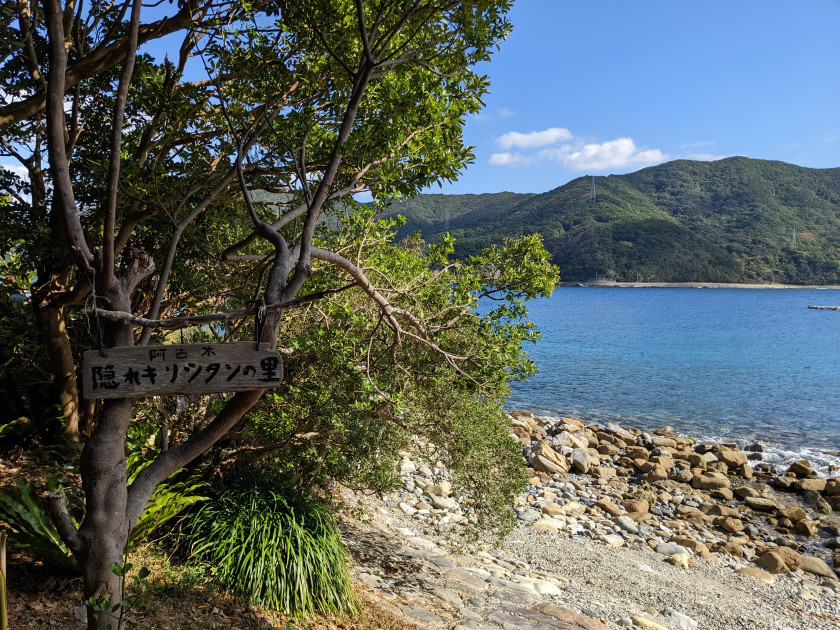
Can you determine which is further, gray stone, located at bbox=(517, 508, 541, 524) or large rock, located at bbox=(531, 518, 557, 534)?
gray stone, located at bbox=(517, 508, 541, 524)

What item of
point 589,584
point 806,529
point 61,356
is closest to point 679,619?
point 589,584

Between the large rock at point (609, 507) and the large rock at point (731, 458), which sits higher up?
the large rock at point (609, 507)

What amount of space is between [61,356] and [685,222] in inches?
4213

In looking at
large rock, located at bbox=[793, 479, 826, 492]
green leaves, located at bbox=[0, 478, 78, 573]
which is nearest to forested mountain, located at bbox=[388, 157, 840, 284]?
large rock, located at bbox=[793, 479, 826, 492]

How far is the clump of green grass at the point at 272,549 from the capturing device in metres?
4.42

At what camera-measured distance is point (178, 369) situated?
291cm

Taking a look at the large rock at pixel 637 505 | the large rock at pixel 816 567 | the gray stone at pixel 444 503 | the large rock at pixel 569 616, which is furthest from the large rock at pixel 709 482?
the large rock at pixel 569 616

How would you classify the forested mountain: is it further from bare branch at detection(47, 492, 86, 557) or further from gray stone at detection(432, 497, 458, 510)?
bare branch at detection(47, 492, 86, 557)

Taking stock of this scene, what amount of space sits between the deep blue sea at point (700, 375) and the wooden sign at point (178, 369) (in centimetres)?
Answer: 1683

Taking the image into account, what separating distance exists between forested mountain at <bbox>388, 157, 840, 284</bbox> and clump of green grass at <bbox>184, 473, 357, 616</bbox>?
56.0 metres

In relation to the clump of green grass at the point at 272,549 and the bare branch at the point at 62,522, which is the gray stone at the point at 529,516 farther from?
the bare branch at the point at 62,522

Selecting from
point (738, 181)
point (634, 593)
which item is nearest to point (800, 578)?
point (634, 593)

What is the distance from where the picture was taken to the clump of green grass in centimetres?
442

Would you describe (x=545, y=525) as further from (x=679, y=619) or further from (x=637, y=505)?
(x=679, y=619)
